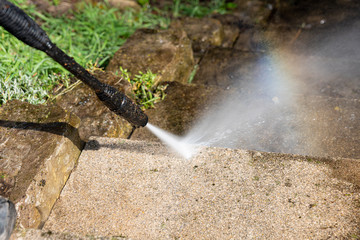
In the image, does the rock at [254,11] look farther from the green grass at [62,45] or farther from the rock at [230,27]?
the green grass at [62,45]

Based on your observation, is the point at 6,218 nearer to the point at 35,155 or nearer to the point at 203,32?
the point at 35,155

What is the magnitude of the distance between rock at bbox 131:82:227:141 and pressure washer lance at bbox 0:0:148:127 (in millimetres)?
671

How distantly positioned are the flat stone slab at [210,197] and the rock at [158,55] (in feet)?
4.20

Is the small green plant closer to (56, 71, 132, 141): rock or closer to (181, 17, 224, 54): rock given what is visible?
(56, 71, 132, 141): rock

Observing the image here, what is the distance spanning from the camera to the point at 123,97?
1.69 meters

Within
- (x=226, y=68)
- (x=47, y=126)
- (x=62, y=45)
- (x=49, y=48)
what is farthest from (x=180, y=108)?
(x=62, y=45)

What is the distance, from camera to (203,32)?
3965 millimetres

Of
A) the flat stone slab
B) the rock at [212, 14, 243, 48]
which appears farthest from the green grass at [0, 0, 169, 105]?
the flat stone slab

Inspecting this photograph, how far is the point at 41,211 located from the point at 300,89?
2.40 m

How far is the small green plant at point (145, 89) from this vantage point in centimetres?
275

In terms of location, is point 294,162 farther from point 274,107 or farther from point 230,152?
point 274,107

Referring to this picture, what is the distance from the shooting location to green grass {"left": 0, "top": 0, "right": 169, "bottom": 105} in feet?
8.98

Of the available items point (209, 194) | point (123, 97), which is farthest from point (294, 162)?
point (123, 97)

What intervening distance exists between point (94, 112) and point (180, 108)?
2.33 ft
